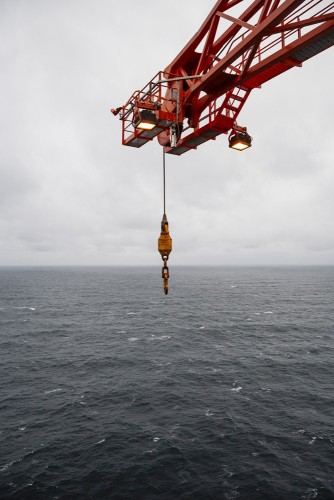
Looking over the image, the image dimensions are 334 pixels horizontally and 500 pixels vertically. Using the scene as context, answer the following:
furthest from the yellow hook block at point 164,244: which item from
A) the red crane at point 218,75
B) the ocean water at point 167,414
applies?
the ocean water at point 167,414

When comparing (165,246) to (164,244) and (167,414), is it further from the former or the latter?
(167,414)

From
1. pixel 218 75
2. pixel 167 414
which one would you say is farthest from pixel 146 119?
pixel 167 414

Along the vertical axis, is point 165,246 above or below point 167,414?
above

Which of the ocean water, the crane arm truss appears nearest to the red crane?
the crane arm truss

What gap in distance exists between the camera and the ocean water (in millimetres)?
20672

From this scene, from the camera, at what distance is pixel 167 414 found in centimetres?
2836

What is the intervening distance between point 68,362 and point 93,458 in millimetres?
20087

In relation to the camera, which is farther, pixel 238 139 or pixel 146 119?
pixel 238 139

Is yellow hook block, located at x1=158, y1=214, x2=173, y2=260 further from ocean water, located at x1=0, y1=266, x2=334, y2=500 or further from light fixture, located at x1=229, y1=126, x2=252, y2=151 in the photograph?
ocean water, located at x1=0, y1=266, x2=334, y2=500

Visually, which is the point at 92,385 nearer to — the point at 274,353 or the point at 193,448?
the point at 193,448

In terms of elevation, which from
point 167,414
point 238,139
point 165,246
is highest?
point 238,139

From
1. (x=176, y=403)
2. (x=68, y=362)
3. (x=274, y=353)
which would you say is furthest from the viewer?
(x=274, y=353)

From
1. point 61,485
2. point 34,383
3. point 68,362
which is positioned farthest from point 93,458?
point 68,362

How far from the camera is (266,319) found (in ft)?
220
